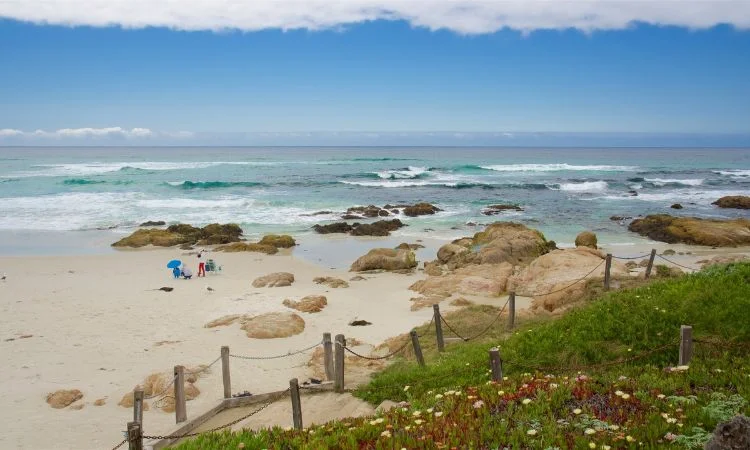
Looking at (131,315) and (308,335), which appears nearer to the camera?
(308,335)

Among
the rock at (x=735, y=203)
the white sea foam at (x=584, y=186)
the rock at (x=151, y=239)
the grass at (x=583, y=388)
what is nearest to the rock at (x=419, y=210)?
the rock at (x=151, y=239)

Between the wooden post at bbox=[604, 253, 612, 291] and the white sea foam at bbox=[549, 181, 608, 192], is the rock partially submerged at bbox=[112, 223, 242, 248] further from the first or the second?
the white sea foam at bbox=[549, 181, 608, 192]

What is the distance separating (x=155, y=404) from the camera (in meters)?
11.3

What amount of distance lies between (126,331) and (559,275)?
13388 mm

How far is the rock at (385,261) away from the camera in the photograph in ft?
79.4

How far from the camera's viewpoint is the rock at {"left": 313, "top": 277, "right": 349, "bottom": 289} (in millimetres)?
21391

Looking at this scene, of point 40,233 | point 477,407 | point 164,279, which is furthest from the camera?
point 40,233

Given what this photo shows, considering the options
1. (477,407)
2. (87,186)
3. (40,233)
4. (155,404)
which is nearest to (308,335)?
(155,404)

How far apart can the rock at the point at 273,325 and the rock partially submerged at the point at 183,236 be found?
16794 millimetres

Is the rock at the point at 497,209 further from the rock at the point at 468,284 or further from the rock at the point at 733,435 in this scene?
the rock at the point at 733,435

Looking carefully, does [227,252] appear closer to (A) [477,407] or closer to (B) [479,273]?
(B) [479,273]

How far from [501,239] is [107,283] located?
54.0ft

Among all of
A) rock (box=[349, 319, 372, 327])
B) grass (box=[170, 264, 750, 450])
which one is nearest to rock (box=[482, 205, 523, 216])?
rock (box=[349, 319, 372, 327])

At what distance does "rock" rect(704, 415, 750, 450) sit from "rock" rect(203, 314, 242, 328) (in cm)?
1405
